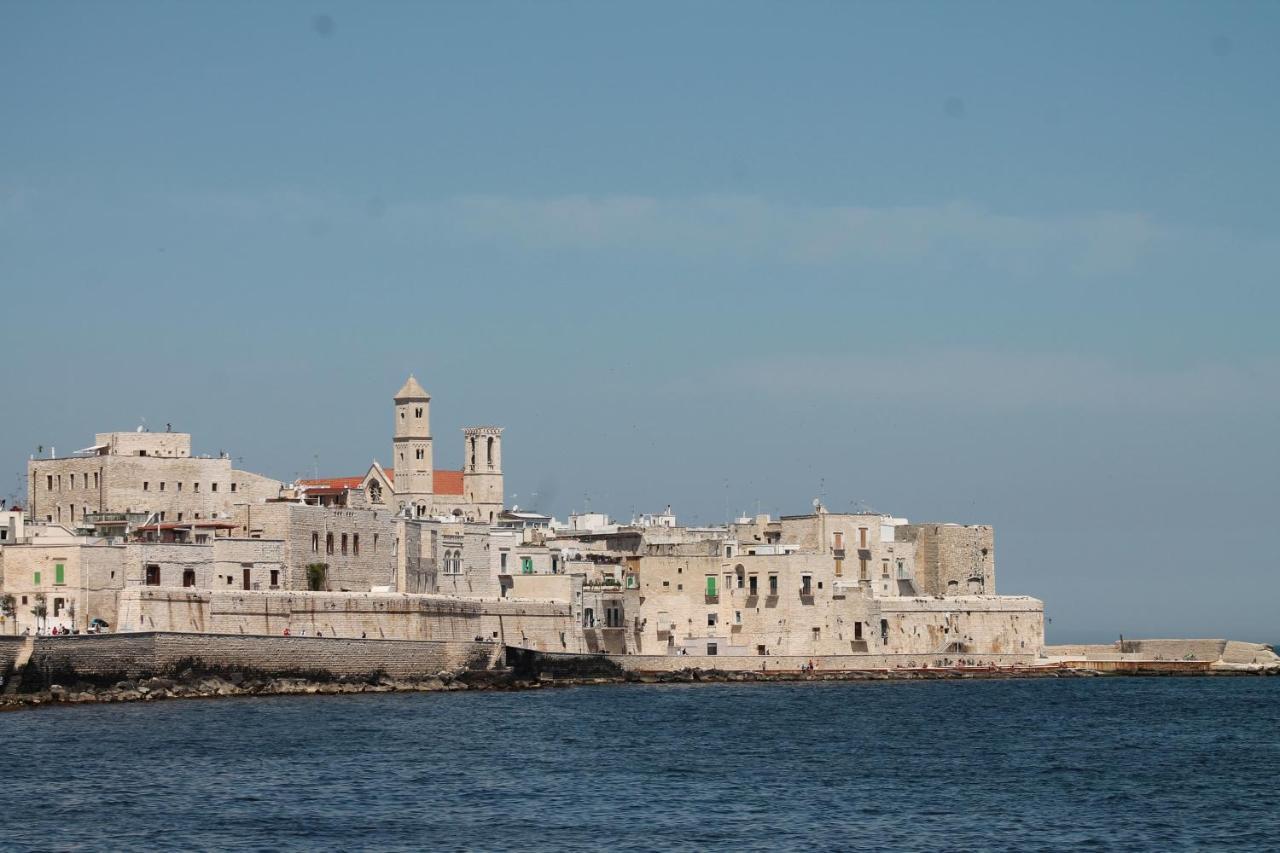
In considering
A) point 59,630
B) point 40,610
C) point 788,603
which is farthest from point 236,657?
point 788,603

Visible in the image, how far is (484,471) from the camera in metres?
102

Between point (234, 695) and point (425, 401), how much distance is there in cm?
3301

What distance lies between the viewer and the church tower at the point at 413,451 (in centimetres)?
9719

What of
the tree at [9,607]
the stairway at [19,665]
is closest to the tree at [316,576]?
the tree at [9,607]

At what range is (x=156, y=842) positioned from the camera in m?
37.9

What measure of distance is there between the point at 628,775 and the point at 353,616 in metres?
26.3

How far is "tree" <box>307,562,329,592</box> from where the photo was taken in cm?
7569

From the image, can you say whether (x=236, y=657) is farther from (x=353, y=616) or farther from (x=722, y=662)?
(x=722, y=662)

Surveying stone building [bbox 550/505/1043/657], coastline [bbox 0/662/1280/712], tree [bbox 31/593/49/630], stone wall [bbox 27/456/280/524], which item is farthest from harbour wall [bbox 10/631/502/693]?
stone wall [bbox 27/456/280/524]

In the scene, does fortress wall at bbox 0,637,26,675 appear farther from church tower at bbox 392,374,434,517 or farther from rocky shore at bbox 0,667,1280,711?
church tower at bbox 392,374,434,517

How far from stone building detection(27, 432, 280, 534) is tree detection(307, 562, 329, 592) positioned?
8.25 meters

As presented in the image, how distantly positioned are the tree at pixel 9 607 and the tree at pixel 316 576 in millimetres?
11018

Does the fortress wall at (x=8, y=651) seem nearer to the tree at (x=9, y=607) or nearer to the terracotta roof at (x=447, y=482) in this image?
the tree at (x=9, y=607)

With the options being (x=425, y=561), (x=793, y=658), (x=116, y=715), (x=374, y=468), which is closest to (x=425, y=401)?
(x=374, y=468)
